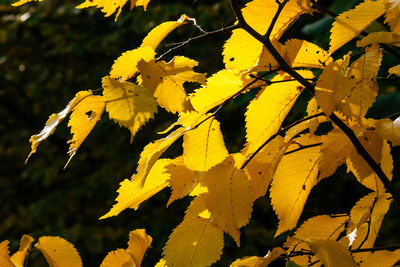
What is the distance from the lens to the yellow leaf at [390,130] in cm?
53

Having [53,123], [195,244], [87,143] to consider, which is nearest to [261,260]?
[195,244]

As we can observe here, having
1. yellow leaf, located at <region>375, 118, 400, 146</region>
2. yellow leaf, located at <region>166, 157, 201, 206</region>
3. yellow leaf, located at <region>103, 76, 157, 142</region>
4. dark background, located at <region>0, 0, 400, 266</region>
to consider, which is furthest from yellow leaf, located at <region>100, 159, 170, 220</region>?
dark background, located at <region>0, 0, 400, 266</region>

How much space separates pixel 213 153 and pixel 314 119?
0.47 feet

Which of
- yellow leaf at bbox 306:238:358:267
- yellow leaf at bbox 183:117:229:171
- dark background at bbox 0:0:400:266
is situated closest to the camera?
yellow leaf at bbox 306:238:358:267

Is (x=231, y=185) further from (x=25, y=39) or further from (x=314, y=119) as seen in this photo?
(x=25, y=39)

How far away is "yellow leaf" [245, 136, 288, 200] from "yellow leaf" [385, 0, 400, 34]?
0.66 ft

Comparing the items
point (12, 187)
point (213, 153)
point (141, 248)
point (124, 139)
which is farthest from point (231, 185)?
point (12, 187)

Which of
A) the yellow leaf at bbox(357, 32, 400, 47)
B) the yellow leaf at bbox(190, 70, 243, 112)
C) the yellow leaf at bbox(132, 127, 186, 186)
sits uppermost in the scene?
the yellow leaf at bbox(357, 32, 400, 47)

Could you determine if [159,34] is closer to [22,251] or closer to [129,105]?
[129,105]

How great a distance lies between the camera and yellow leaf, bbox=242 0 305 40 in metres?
0.63

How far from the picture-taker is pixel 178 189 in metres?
0.60

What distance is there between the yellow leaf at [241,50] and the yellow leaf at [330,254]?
0.83ft

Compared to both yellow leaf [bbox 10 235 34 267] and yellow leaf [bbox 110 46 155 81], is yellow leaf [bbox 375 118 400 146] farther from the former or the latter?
yellow leaf [bbox 10 235 34 267]

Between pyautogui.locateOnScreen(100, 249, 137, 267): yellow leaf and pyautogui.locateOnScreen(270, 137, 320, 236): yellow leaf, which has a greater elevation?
pyautogui.locateOnScreen(270, 137, 320, 236): yellow leaf
